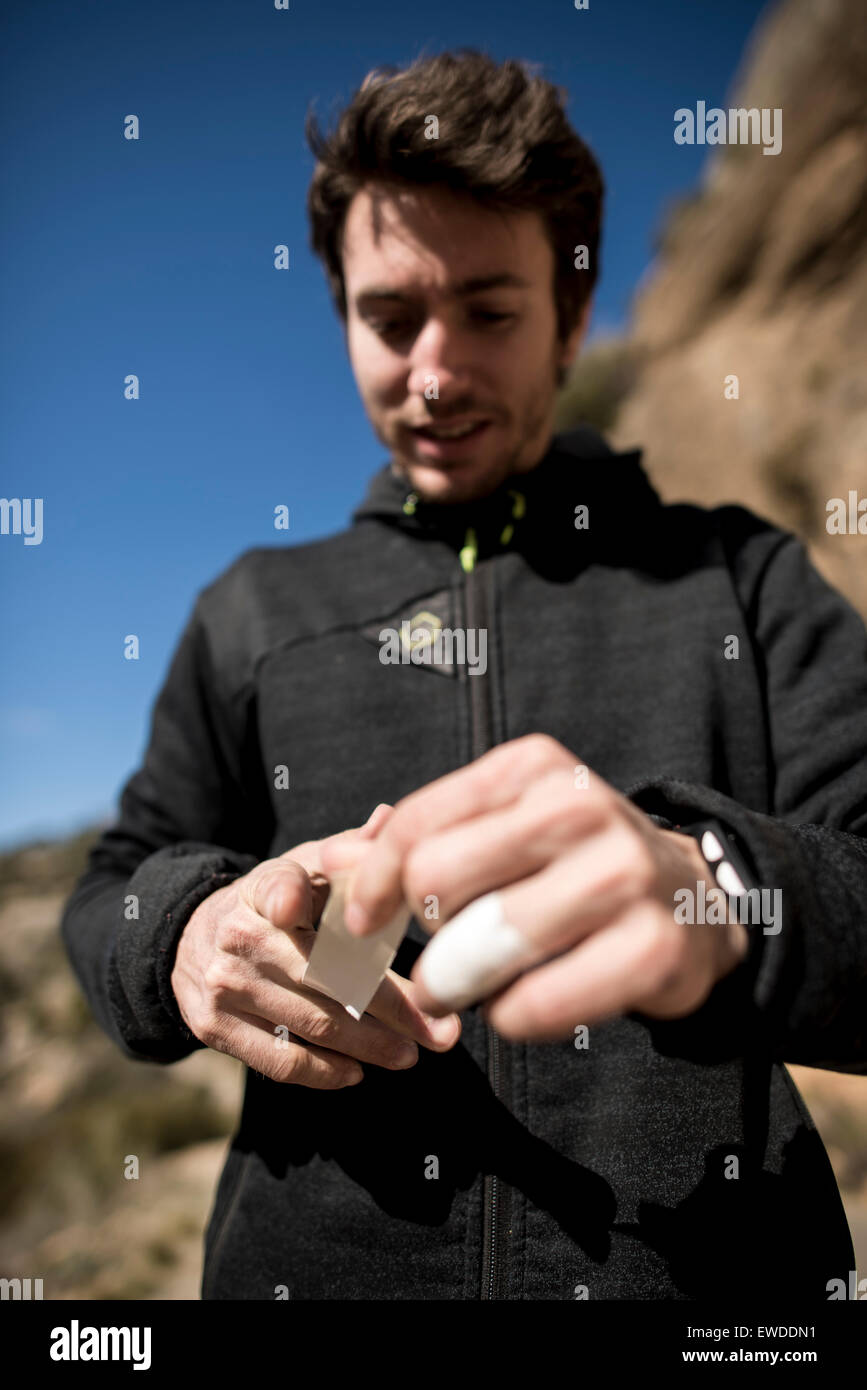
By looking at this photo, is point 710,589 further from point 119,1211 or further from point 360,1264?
point 119,1211

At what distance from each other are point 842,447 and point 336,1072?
9.74m

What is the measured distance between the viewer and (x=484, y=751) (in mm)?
1636

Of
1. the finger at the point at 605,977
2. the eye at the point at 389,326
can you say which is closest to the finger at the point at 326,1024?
the finger at the point at 605,977

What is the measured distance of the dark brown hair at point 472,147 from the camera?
1.75 metres

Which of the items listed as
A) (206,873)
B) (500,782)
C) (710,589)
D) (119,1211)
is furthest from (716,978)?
(119,1211)

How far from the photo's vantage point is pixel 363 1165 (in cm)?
140

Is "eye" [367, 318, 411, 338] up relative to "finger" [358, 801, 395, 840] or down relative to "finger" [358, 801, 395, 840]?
up

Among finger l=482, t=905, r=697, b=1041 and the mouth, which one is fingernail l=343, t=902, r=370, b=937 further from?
the mouth

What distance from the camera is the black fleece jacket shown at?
48.0 inches

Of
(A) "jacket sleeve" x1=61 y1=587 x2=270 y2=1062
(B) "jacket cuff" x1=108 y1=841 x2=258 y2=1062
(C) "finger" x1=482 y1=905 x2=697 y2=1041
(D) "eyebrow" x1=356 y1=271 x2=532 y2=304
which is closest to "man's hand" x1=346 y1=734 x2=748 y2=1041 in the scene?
(C) "finger" x1=482 y1=905 x2=697 y2=1041

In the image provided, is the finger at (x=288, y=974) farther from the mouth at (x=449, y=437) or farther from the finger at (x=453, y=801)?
the mouth at (x=449, y=437)

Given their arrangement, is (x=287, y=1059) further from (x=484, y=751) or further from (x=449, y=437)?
(x=449, y=437)

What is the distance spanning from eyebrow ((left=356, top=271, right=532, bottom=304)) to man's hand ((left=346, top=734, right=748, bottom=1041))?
54.3 inches

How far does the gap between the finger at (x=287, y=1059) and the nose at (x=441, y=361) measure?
1.37 metres
